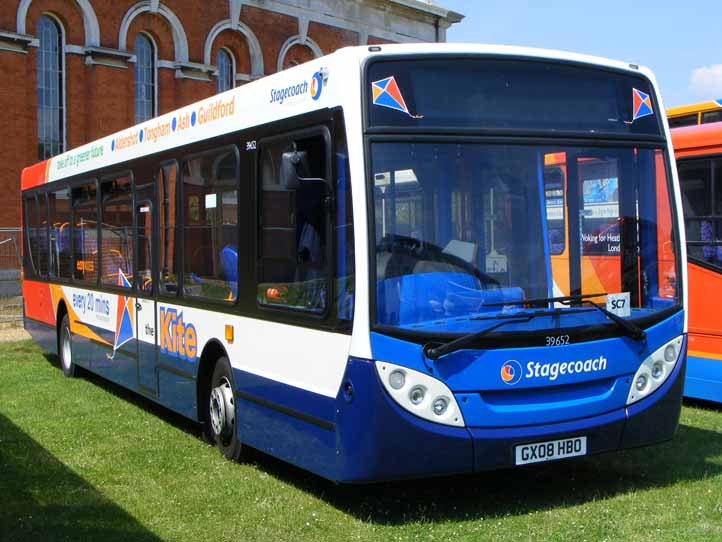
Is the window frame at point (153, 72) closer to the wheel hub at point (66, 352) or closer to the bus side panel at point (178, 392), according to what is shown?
the wheel hub at point (66, 352)

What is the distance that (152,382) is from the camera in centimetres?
981

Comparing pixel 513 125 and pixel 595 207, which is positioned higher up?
pixel 513 125

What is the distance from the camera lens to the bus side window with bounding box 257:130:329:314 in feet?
20.6

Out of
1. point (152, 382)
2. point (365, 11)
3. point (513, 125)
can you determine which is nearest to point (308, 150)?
point (513, 125)

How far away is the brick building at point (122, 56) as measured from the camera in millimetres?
31344

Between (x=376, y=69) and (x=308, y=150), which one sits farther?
(x=308, y=150)

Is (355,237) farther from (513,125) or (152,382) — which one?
(152,382)

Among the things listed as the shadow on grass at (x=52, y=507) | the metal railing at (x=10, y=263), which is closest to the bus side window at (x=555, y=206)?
the shadow on grass at (x=52, y=507)

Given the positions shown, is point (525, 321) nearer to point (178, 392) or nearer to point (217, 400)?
point (217, 400)

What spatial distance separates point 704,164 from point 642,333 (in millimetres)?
4245

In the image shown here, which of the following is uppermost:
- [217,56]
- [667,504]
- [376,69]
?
[217,56]

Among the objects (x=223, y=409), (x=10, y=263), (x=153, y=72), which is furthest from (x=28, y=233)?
(x=153, y=72)

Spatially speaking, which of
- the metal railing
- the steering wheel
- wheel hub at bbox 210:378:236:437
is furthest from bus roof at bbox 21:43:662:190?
the metal railing

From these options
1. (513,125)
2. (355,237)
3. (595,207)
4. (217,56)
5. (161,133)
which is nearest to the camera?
(355,237)
